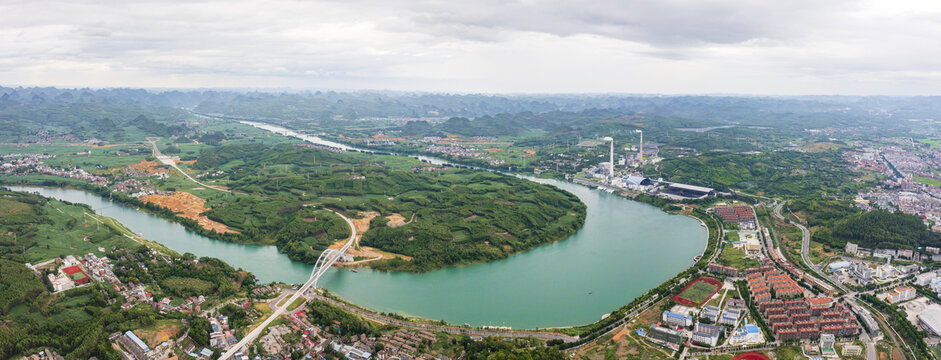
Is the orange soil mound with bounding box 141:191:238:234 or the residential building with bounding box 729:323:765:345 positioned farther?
the orange soil mound with bounding box 141:191:238:234

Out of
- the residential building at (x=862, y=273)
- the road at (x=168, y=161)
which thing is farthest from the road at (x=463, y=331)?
the road at (x=168, y=161)

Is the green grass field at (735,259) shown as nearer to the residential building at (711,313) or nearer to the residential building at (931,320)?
the residential building at (711,313)

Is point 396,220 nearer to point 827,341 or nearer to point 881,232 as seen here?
point 827,341

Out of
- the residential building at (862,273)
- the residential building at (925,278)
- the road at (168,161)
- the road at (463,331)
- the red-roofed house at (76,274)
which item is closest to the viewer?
the road at (463,331)

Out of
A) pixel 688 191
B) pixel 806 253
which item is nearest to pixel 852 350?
pixel 806 253

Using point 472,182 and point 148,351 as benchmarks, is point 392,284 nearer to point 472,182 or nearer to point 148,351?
point 148,351

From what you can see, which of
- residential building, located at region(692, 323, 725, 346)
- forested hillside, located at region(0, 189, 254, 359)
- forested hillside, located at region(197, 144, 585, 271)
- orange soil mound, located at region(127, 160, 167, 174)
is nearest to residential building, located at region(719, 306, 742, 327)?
residential building, located at region(692, 323, 725, 346)

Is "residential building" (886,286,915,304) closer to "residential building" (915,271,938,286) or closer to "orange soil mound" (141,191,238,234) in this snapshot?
"residential building" (915,271,938,286)
